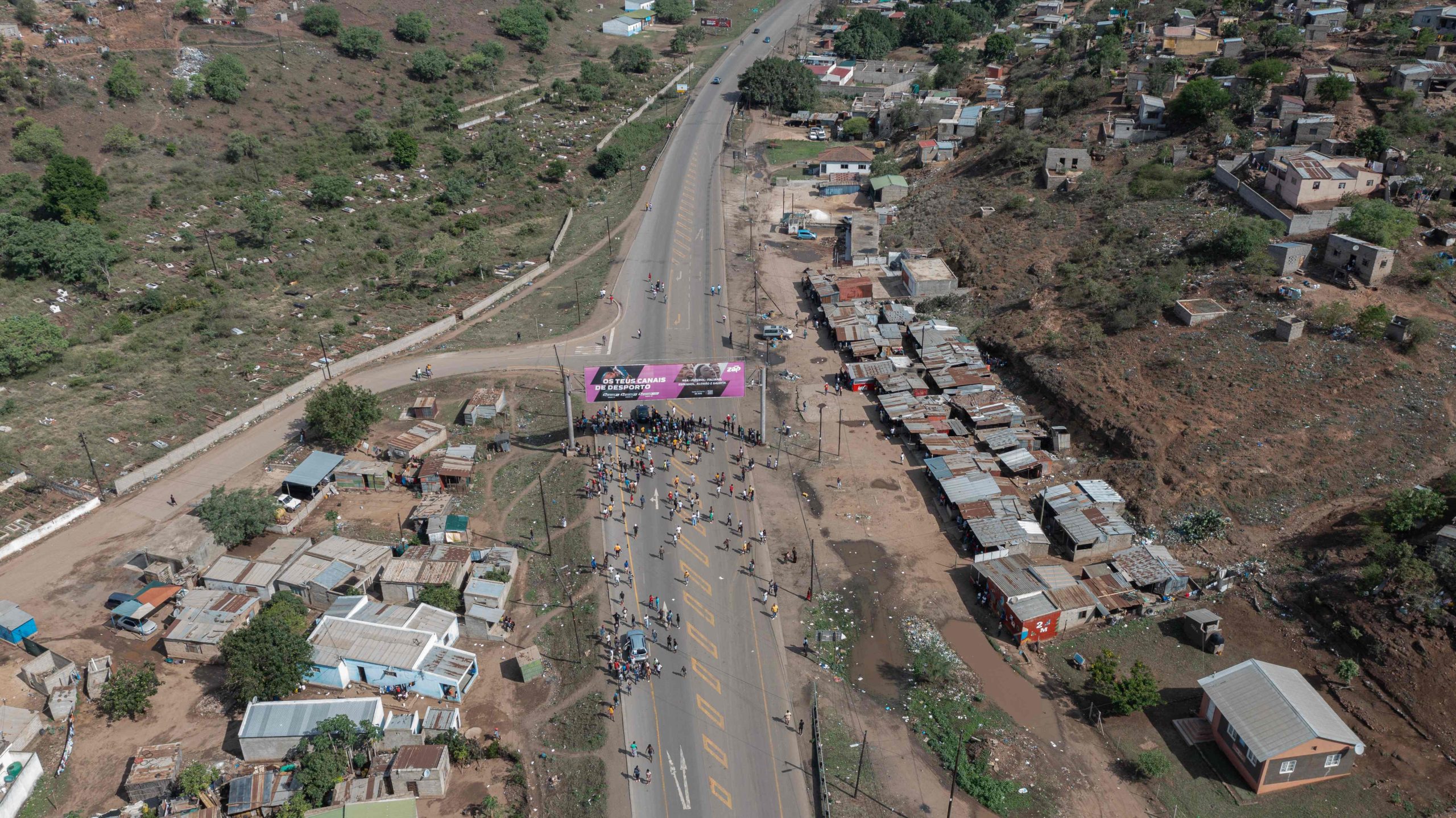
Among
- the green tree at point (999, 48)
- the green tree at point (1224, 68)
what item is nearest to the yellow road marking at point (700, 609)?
the green tree at point (1224, 68)

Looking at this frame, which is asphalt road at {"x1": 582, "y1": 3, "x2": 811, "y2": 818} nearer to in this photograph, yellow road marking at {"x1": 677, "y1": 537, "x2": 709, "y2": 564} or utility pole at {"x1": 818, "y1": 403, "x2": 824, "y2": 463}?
yellow road marking at {"x1": 677, "y1": 537, "x2": 709, "y2": 564}

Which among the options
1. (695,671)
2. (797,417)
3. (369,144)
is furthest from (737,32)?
(695,671)

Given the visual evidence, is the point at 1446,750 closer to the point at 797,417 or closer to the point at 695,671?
the point at 695,671

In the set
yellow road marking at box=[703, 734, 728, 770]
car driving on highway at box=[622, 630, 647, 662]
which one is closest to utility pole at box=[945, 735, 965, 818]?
yellow road marking at box=[703, 734, 728, 770]

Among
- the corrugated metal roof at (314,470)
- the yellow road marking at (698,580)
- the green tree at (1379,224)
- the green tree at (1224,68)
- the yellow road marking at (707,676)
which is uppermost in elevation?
the green tree at (1224,68)

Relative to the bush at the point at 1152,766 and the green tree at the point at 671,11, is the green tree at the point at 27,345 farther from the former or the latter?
the green tree at the point at 671,11
